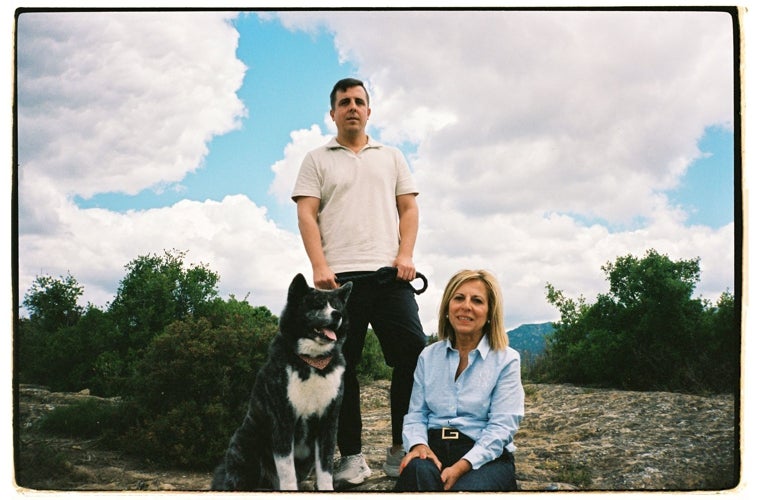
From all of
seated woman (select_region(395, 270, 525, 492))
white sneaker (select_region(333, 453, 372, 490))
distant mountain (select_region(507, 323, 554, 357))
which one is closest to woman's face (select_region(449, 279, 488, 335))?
seated woman (select_region(395, 270, 525, 492))

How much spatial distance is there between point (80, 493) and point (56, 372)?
1.59m

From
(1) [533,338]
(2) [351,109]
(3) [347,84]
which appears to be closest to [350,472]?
(2) [351,109]

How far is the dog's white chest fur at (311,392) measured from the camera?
371 centimetres

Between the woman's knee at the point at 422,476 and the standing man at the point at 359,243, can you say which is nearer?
the woman's knee at the point at 422,476

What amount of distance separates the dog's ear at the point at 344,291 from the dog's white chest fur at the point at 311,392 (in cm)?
47

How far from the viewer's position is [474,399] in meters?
3.51

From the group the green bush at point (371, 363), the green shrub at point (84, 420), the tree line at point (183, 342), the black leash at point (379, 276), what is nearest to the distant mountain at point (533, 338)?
the tree line at point (183, 342)

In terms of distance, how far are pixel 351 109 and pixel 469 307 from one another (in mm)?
1532

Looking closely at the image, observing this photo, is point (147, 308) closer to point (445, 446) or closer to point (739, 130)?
point (445, 446)

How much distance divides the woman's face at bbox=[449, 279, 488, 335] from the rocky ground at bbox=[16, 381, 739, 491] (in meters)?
1.22

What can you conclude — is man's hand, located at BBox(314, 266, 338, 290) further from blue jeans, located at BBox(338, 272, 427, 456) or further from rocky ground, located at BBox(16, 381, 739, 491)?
rocky ground, located at BBox(16, 381, 739, 491)

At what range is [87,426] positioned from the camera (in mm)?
5082

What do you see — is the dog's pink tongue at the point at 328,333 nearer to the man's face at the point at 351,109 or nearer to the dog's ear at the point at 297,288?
the dog's ear at the point at 297,288
